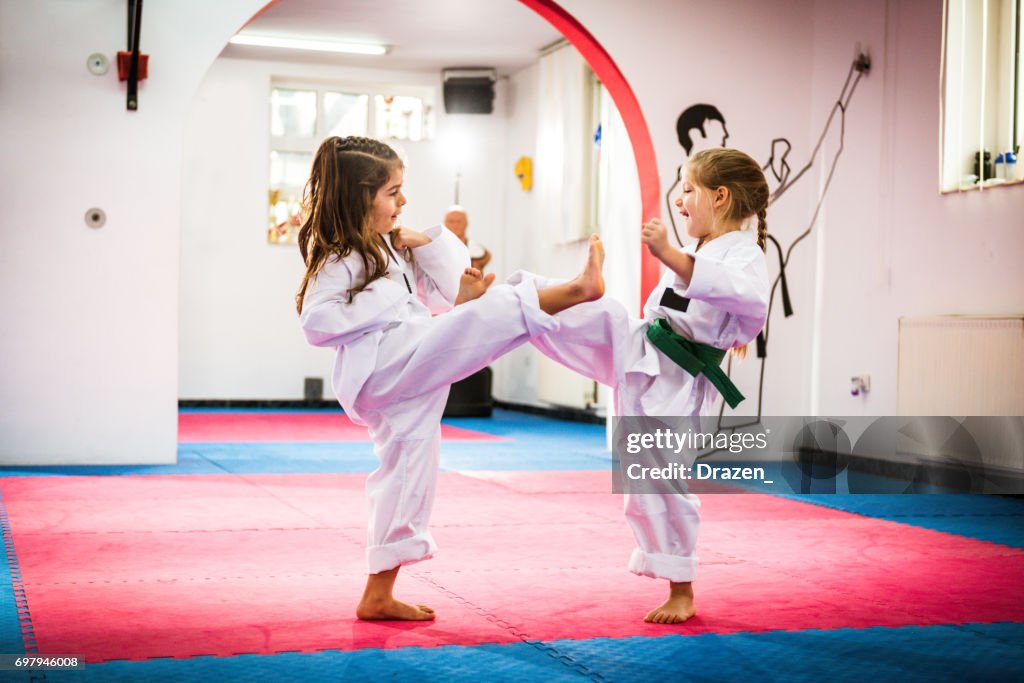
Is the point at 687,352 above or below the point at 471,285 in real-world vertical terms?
below

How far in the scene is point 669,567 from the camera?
255 cm

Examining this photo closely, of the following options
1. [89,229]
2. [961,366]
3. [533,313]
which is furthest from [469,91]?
[533,313]

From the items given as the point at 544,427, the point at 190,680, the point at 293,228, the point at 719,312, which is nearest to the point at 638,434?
the point at 719,312

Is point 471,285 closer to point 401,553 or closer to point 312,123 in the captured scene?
point 401,553

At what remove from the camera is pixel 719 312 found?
259cm

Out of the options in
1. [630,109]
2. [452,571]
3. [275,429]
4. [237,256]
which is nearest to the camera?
[452,571]

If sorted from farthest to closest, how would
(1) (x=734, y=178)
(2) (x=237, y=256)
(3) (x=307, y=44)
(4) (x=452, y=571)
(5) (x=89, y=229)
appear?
(2) (x=237, y=256) < (3) (x=307, y=44) < (5) (x=89, y=229) < (4) (x=452, y=571) < (1) (x=734, y=178)

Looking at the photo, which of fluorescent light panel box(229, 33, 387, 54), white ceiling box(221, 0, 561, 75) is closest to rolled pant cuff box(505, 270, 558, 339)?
white ceiling box(221, 0, 561, 75)

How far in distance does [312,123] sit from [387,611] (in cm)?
813

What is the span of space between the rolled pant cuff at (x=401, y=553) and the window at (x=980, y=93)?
3483mm

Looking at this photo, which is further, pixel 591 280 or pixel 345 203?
pixel 345 203

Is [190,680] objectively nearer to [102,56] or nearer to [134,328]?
[134,328]

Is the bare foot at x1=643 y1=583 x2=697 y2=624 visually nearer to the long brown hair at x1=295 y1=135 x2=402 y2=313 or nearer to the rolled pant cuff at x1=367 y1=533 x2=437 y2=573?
the rolled pant cuff at x1=367 y1=533 x2=437 y2=573

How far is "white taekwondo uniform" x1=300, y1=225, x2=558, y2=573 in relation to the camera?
2428mm
